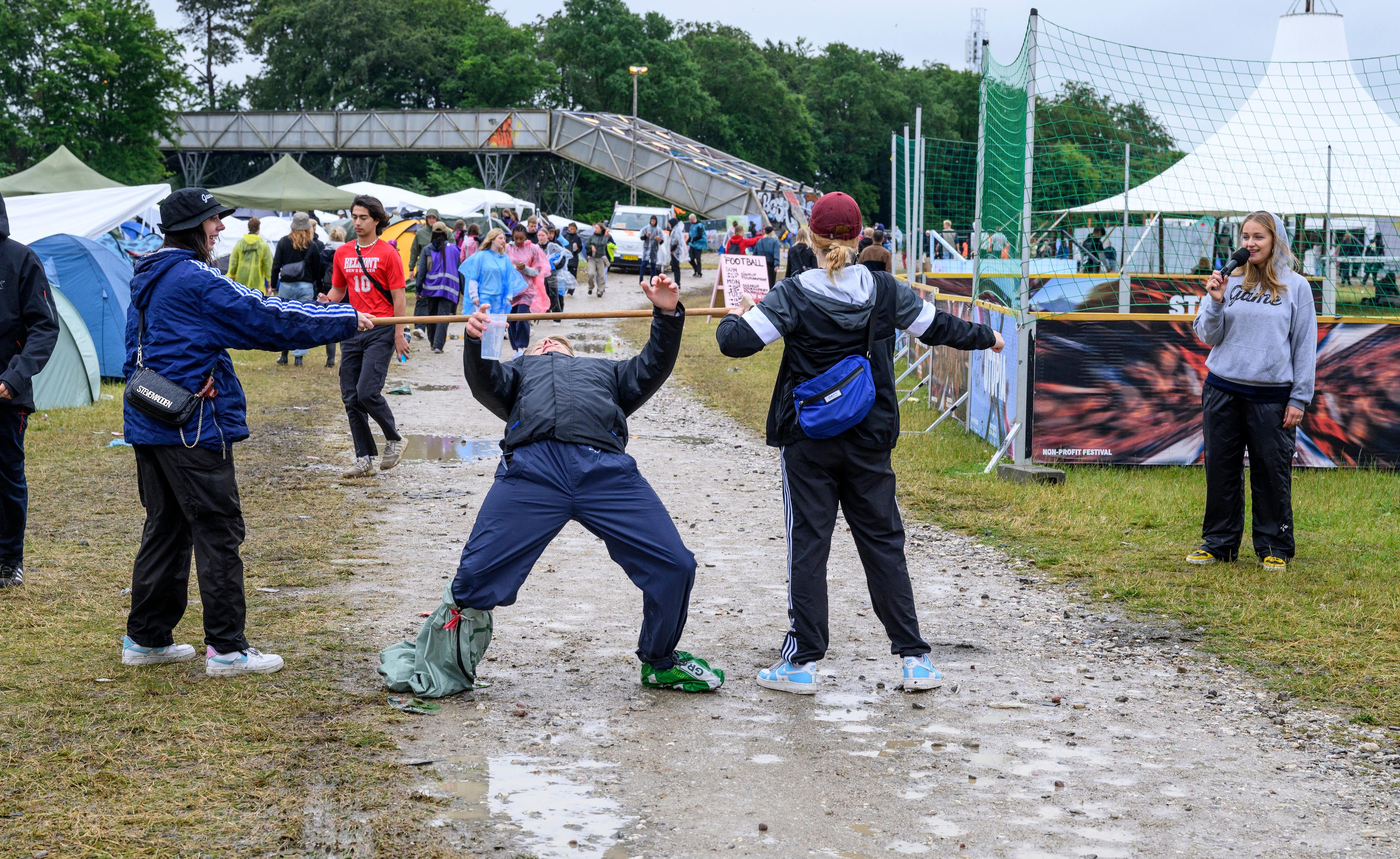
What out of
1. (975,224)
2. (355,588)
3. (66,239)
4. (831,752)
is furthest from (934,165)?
(831,752)

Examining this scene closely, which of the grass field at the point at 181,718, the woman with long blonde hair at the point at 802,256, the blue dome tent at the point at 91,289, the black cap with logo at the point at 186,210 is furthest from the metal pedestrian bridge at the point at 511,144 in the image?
the black cap with logo at the point at 186,210

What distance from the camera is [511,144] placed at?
5044 centimetres

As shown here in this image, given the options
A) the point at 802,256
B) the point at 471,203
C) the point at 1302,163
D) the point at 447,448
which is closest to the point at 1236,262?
the point at 447,448

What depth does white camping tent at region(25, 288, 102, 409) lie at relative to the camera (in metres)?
12.7

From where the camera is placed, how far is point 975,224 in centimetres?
1071

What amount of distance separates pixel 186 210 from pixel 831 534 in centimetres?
277

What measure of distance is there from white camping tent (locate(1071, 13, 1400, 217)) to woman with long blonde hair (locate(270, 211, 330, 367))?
32.6ft

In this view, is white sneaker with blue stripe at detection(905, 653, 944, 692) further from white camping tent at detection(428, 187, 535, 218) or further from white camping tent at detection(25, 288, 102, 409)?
white camping tent at detection(428, 187, 535, 218)

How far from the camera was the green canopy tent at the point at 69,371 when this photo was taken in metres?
12.7

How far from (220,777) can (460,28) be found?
72133 millimetres

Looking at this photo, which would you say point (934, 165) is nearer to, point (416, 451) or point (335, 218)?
point (416, 451)

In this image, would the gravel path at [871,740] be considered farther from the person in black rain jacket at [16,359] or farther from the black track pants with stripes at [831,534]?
the person in black rain jacket at [16,359]

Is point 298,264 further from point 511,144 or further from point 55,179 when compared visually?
point 511,144

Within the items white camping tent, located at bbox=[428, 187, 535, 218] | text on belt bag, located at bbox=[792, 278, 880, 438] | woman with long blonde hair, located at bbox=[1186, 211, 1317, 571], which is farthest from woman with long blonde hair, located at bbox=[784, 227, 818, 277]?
white camping tent, located at bbox=[428, 187, 535, 218]
